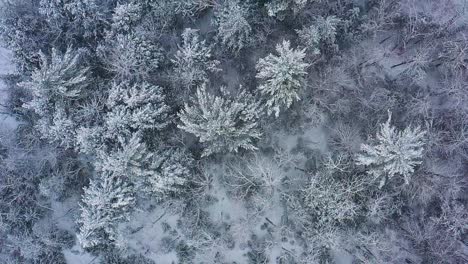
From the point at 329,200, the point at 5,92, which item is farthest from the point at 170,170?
the point at 5,92

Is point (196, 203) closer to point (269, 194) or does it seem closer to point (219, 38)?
point (269, 194)

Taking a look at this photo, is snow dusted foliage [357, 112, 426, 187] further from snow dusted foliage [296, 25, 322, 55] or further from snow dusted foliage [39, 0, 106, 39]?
snow dusted foliage [39, 0, 106, 39]

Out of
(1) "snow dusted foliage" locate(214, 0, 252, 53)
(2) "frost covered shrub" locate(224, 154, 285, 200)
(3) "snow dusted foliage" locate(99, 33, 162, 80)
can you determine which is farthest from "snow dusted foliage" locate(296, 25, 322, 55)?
(3) "snow dusted foliage" locate(99, 33, 162, 80)

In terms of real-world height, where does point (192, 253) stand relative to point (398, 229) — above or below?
above

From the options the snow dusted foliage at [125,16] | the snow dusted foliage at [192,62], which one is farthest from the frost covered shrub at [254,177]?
the snow dusted foliage at [125,16]

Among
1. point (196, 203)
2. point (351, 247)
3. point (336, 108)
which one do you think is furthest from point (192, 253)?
point (336, 108)

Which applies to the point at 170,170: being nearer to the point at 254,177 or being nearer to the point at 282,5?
the point at 254,177
